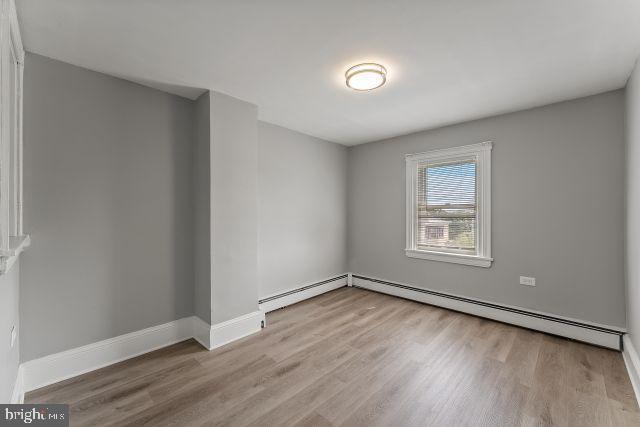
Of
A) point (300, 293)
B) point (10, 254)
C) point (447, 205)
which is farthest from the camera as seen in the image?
point (300, 293)

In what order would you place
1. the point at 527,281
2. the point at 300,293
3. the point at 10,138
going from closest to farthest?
the point at 10,138
the point at 527,281
the point at 300,293

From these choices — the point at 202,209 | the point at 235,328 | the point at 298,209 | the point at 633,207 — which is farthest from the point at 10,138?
the point at 633,207

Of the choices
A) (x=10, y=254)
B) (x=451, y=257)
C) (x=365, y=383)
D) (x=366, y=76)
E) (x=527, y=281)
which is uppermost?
(x=366, y=76)

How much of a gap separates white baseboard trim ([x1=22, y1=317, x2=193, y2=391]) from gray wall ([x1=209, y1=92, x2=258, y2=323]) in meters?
0.47

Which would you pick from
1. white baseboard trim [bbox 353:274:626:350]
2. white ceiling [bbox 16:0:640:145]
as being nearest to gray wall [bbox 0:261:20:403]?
white ceiling [bbox 16:0:640:145]

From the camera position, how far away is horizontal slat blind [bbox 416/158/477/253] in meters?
3.67

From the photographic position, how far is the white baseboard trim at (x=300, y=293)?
366cm

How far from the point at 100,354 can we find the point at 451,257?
13.2 feet

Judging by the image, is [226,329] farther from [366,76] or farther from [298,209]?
[366,76]

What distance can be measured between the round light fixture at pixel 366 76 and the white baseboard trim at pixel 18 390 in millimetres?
3287

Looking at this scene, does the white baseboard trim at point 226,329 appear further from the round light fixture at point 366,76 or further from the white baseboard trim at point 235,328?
the round light fixture at point 366,76

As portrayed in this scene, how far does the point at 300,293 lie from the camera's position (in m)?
4.07

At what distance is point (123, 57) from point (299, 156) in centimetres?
237

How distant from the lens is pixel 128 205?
8.21 feet
